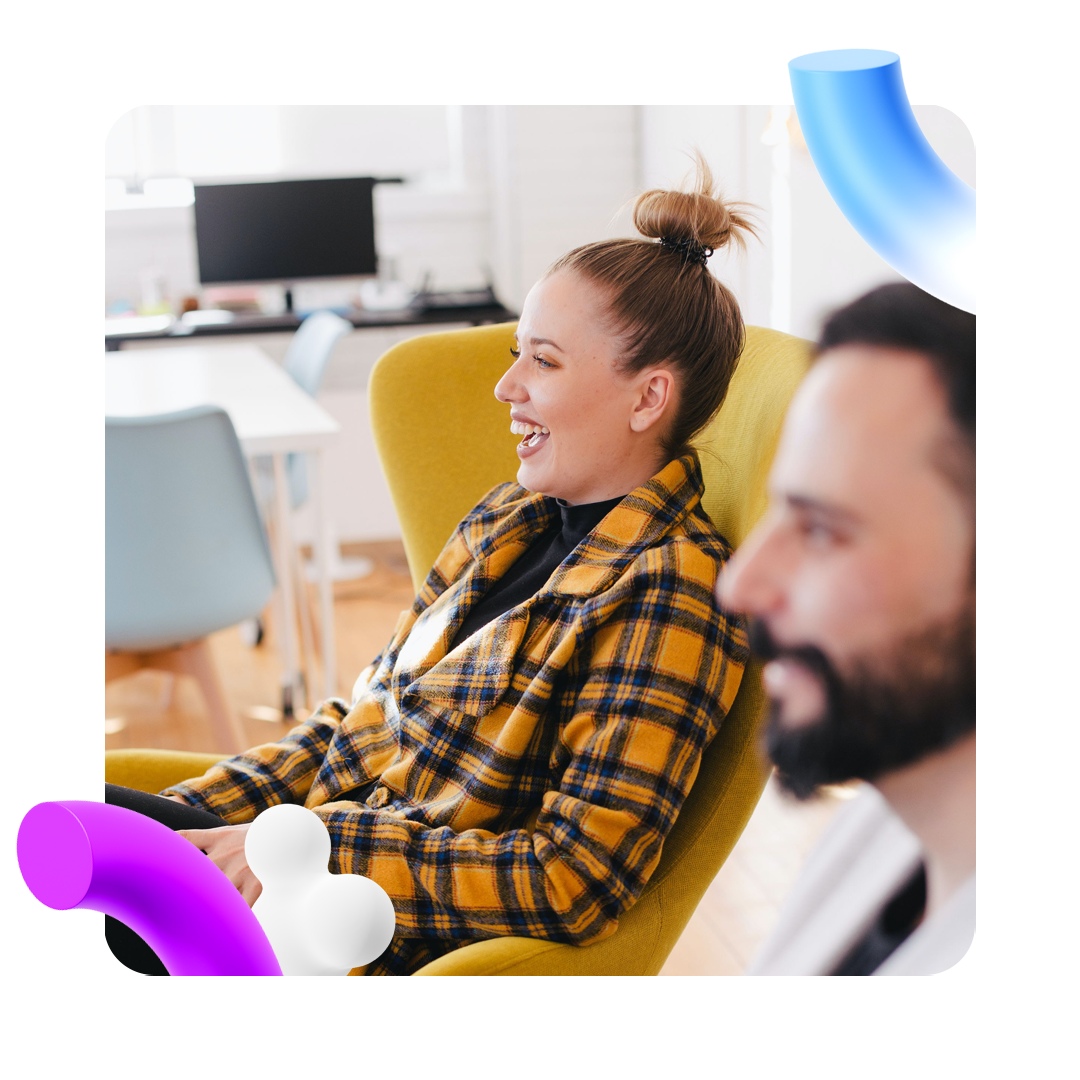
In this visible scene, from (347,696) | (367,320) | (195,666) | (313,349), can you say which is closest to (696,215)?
(195,666)

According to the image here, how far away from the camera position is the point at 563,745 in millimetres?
993

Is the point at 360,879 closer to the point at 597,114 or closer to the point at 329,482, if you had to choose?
the point at 597,114

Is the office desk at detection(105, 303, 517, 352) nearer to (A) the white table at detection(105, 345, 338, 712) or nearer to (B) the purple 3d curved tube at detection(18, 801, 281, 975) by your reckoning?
Answer: (A) the white table at detection(105, 345, 338, 712)

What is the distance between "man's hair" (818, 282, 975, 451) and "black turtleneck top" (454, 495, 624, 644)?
0.36 meters

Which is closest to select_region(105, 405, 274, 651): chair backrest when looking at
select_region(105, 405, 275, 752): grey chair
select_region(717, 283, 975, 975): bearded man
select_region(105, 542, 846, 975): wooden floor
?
select_region(105, 405, 275, 752): grey chair

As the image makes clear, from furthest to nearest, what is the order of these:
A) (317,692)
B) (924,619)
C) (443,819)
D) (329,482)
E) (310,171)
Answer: (310,171), (329,482), (317,692), (443,819), (924,619)

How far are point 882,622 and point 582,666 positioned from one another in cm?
30

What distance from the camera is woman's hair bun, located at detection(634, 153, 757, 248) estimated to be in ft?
3.35

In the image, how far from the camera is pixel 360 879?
89cm

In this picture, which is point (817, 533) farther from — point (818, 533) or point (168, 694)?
point (168, 694)

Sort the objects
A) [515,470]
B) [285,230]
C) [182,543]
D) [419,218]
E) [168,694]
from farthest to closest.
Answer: [419,218] < [285,230] < [168,694] < [182,543] < [515,470]

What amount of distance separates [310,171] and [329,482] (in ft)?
4.14
